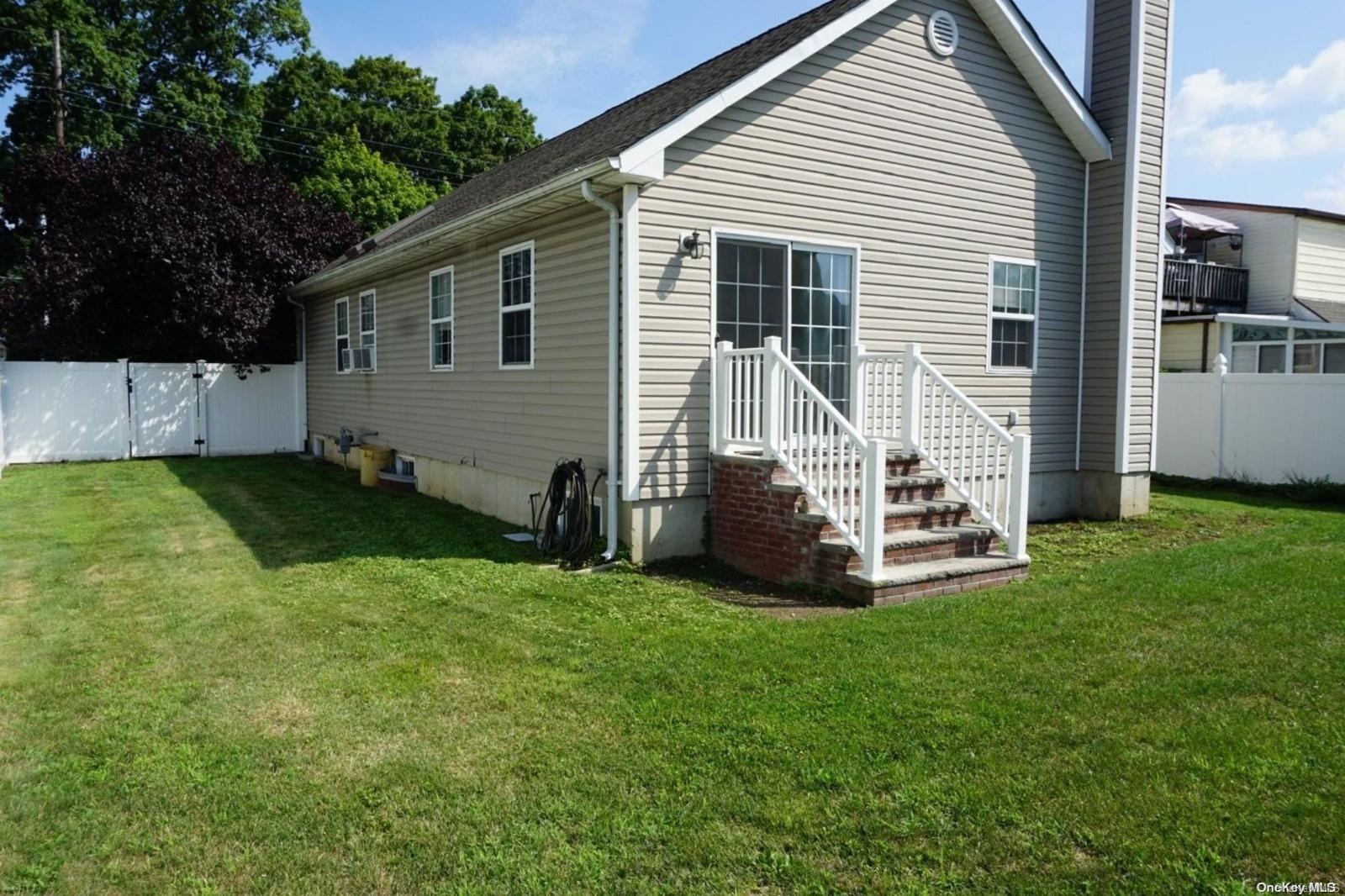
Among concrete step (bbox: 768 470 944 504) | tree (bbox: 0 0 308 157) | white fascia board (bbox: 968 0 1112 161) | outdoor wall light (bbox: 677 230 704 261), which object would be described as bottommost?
concrete step (bbox: 768 470 944 504)

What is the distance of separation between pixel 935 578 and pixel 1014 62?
6.49m

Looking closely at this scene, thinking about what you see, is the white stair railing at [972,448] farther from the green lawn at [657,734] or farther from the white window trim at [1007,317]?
the white window trim at [1007,317]

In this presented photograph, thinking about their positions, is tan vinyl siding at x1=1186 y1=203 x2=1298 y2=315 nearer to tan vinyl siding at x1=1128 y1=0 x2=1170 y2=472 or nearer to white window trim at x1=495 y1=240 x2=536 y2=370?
tan vinyl siding at x1=1128 y1=0 x2=1170 y2=472

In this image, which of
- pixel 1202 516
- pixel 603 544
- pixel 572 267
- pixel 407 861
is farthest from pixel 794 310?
pixel 407 861

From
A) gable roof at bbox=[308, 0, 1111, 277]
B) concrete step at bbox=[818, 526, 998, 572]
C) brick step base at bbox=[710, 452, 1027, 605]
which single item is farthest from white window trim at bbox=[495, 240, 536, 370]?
concrete step at bbox=[818, 526, 998, 572]

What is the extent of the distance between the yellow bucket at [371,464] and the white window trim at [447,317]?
85.1 inches

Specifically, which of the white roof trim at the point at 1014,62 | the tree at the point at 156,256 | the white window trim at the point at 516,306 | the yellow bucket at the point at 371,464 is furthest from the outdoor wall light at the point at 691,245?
the tree at the point at 156,256

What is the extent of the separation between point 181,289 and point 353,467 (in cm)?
536

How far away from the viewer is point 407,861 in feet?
9.74

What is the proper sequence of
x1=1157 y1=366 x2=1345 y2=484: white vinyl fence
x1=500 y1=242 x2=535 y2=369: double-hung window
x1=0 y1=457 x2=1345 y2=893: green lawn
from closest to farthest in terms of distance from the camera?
1. x1=0 y1=457 x2=1345 y2=893: green lawn
2. x1=500 y1=242 x2=535 y2=369: double-hung window
3. x1=1157 y1=366 x2=1345 y2=484: white vinyl fence

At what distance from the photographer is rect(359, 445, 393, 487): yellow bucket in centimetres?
1294

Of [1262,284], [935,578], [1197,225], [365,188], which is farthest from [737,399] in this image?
[365,188]

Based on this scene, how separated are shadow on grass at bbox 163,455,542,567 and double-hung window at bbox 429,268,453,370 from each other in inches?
73.2

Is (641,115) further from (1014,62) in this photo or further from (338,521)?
(338,521)
